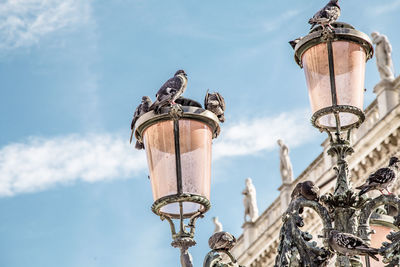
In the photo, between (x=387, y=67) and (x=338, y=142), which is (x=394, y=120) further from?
(x=338, y=142)

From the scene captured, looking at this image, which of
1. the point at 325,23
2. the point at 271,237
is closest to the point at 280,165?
the point at 271,237

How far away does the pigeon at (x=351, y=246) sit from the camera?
6988mm

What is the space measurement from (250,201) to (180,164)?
101 feet

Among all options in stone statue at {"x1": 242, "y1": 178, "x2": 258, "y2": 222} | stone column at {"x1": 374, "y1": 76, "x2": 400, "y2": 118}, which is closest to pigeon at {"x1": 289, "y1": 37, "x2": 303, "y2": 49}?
stone column at {"x1": 374, "y1": 76, "x2": 400, "y2": 118}

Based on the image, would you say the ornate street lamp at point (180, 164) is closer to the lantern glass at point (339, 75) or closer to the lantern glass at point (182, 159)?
the lantern glass at point (182, 159)

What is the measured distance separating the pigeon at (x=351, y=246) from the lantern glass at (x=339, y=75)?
1379mm

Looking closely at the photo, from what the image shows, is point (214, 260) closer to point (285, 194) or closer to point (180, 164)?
point (180, 164)

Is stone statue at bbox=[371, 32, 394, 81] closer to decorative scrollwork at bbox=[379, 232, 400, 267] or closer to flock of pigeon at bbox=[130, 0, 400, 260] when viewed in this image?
flock of pigeon at bbox=[130, 0, 400, 260]

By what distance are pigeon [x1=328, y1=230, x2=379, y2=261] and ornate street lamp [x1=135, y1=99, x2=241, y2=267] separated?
30.7 inches

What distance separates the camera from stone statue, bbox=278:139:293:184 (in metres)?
34.6

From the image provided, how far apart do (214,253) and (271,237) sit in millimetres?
27887

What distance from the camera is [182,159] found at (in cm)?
755

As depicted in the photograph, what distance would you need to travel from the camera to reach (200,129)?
7.73 meters

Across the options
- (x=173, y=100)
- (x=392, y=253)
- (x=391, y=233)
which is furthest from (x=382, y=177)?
(x=173, y=100)
